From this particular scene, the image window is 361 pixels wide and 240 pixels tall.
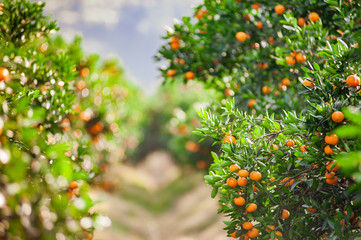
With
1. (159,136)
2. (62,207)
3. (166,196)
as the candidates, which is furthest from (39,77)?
(159,136)

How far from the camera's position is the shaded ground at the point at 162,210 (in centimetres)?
945

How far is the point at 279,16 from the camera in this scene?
4496 mm

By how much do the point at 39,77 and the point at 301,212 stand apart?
401 centimetres

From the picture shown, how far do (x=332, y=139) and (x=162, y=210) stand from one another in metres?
11.5

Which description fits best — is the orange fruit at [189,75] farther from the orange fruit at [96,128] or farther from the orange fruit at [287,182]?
the orange fruit at [96,128]

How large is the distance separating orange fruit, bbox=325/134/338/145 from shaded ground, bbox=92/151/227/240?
5.64 m

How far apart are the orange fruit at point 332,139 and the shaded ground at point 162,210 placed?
564 centimetres

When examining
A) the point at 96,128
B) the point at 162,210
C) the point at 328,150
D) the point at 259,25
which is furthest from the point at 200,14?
the point at 162,210

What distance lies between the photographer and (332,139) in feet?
8.76

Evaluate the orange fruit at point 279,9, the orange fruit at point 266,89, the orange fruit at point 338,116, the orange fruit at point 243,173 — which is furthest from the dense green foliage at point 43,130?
the orange fruit at point 279,9

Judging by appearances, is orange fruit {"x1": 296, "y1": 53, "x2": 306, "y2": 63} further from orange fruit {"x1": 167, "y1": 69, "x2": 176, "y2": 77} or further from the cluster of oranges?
orange fruit {"x1": 167, "y1": 69, "x2": 176, "y2": 77}

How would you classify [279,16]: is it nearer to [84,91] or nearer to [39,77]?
[39,77]

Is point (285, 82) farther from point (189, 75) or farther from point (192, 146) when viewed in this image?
point (192, 146)

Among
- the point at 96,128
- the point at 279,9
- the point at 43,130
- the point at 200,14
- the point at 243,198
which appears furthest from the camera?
the point at 96,128
